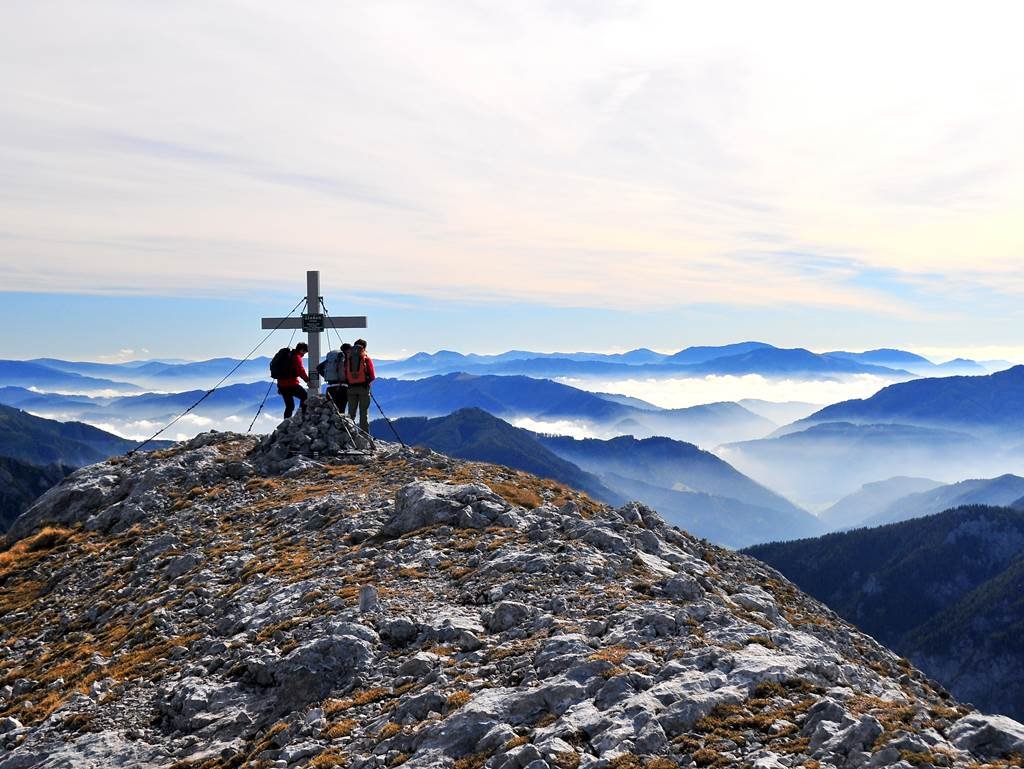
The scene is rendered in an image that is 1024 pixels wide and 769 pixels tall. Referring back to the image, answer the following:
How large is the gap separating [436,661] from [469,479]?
14195 mm

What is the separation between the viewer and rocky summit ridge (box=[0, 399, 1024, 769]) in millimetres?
12266

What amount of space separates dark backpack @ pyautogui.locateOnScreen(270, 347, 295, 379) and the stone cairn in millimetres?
1543

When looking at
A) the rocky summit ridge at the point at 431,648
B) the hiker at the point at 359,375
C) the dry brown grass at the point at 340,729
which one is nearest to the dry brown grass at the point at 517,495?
the rocky summit ridge at the point at 431,648

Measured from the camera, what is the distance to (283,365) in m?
36.1

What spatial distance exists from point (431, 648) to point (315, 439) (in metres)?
20.3

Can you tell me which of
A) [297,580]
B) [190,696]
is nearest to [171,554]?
[297,580]

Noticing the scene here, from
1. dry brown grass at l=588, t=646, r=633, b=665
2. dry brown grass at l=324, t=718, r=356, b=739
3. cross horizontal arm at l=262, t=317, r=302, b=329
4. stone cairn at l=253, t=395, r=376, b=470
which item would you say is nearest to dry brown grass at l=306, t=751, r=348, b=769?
dry brown grass at l=324, t=718, r=356, b=739

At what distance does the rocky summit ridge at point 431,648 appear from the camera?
12266 mm

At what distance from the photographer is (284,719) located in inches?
582

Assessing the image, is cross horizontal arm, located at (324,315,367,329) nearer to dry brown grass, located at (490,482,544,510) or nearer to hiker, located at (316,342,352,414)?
hiker, located at (316,342,352,414)

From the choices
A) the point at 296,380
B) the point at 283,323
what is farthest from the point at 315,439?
the point at 283,323

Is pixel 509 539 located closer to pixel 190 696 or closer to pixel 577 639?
pixel 577 639

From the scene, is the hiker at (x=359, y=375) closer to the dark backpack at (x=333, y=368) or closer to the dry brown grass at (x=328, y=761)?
the dark backpack at (x=333, y=368)

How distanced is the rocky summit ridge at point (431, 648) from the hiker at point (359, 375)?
25.2 feet
